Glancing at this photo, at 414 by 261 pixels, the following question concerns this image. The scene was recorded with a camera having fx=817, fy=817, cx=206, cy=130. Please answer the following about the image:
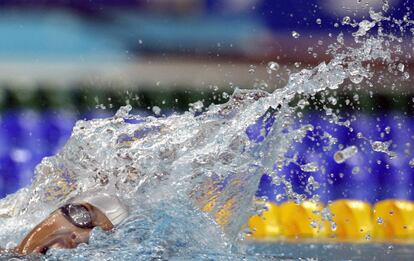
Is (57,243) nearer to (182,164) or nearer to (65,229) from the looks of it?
(65,229)

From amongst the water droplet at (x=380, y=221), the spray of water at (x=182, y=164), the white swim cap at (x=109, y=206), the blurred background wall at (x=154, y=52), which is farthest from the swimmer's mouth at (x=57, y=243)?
the blurred background wall at (x=154, y=52)

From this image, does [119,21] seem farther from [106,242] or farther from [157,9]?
[106,242]

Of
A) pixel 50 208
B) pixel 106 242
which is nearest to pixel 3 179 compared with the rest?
pixel 50 208

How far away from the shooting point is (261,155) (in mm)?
2311

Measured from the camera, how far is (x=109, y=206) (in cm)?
180

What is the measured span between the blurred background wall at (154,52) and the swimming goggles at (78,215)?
3105mm

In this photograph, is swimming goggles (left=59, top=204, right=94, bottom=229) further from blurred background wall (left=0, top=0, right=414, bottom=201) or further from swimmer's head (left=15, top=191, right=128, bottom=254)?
blurred background wall (left=0, top=0, right=414, bottom=201)

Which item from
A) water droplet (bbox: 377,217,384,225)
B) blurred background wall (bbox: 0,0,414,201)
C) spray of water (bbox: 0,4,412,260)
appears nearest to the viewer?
spray of water (bbox: 0,4,412,260)

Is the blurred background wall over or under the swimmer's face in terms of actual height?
over

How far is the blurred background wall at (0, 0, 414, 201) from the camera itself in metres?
4.94

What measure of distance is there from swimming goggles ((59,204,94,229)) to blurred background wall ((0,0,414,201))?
3.11m

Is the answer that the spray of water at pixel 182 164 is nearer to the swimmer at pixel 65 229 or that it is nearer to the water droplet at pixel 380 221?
the swimmer at pixel 65 229

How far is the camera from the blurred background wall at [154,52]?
16.2ft

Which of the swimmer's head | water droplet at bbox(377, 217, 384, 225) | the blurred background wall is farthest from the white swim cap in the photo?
the blurred background wall
